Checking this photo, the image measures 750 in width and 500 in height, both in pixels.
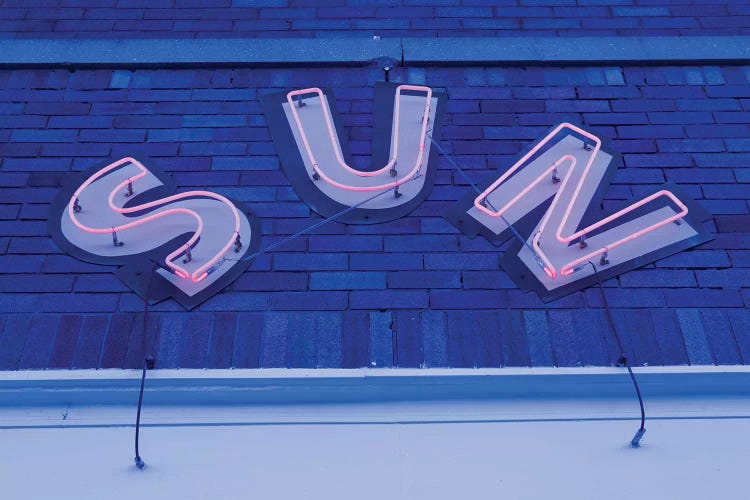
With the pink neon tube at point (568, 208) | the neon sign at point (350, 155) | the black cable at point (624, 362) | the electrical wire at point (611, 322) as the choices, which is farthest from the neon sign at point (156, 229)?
the black cable at point (624, 362)

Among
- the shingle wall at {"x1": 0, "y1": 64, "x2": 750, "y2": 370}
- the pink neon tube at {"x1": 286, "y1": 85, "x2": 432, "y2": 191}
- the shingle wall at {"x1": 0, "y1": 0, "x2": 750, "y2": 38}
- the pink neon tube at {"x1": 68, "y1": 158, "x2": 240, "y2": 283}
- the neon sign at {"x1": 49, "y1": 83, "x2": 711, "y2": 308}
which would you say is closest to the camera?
the shingle wall at {"x1": 0, "y1": 64, "x2": 750, "y2": 370}

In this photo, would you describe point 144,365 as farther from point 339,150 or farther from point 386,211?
point 339,150

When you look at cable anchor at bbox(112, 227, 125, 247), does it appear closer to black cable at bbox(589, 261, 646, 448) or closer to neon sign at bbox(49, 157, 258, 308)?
neon sign at bbox(49, 157, 258, 308)

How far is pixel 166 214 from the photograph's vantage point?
503 cm

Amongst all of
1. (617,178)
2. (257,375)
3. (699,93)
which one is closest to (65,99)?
(257,375)

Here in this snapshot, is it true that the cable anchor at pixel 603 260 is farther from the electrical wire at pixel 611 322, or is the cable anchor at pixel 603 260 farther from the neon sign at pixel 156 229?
the neon sign at pixel 156 229

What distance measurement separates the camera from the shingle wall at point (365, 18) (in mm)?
6391

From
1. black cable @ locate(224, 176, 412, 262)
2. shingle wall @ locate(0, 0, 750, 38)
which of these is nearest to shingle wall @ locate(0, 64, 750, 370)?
black cable @ locate(224, 176, 412, 262)

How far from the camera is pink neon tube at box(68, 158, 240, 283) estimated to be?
15.5 ft

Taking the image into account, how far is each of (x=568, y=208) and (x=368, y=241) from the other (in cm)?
134

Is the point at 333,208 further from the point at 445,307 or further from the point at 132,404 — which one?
the point at 132,404

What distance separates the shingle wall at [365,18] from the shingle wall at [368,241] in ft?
1.67

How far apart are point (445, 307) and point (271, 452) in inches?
52.7

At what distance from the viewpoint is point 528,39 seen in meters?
6.21
